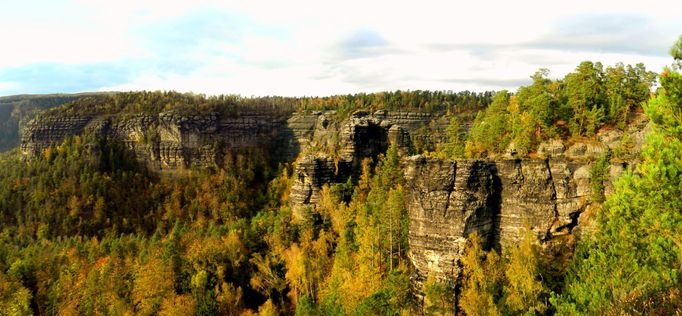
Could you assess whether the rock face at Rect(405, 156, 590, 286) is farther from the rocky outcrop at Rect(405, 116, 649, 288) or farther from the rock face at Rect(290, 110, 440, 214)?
the rock face at Rect(290, 110, 440, 214)

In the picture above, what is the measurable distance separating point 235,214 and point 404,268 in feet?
164

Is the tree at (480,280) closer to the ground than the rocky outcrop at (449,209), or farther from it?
closer to the ground

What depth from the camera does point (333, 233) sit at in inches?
2515

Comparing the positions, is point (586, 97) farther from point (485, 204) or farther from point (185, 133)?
point (185, 133)

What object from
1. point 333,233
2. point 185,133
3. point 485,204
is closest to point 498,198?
point 485,204

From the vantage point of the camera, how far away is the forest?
2075 centimetres

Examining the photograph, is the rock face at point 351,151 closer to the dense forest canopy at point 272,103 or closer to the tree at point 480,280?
the dense forest canopy at point 272,103

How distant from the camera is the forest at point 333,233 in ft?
68.1

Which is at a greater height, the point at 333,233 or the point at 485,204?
the point at 485,204

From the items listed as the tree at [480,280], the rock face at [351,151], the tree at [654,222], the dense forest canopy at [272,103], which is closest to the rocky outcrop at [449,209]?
the tree at [480,280]

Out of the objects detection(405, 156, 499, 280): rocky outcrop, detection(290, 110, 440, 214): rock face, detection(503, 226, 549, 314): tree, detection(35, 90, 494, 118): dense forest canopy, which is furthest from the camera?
detection(35, 90, 494, 118): dense forest canopy

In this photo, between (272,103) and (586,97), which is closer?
(586,97)

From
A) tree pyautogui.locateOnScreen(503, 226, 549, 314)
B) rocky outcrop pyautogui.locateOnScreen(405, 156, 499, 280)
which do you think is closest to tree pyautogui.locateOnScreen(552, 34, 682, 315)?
tree pyautogui.locateOnScreen(503, 226, 549, 314)

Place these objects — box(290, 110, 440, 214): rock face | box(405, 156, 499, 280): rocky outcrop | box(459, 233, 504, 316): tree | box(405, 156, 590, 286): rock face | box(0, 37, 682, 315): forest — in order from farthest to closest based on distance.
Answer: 1. box(290, 110, 440, 214): rock face
2. box(405, 156, 499, 280): rocky outcrop
3. box(405, 156, 590, 286): rock face
4. box(459, 233, 504, 316): tree
5. box(0, 37, 682, 315): forest
